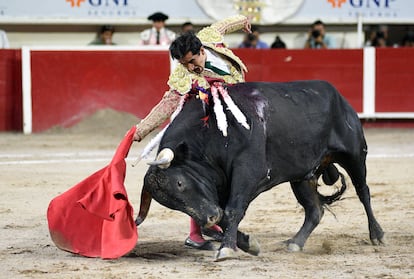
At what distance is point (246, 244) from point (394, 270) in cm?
65

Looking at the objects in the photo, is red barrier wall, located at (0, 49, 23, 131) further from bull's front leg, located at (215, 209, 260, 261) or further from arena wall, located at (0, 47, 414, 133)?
bull's front leg, located at (215, 209, 260, 261)

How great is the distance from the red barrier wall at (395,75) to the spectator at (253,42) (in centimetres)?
125

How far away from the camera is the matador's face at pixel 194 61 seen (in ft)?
13.3

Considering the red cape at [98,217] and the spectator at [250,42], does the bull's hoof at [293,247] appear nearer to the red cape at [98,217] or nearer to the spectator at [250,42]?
the red cape at [98,217]

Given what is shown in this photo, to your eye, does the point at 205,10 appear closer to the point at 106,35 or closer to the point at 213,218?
the point at 106,35

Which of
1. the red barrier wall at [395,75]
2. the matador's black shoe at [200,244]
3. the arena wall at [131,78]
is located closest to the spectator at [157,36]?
the arena wall at [131,78]

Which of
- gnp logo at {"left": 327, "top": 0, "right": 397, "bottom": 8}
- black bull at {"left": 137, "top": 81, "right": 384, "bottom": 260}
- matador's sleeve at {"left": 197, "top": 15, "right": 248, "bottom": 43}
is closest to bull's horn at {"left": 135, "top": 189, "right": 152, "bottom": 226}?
black bull at {"left": 137, "top": 81, "right": 384, "bottom": 260}

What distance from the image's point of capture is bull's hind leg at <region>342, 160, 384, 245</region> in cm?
458

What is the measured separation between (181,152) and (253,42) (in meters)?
6.40

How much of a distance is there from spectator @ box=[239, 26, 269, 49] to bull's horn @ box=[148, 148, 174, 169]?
6.47 metres

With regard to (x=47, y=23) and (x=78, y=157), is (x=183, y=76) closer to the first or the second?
(x=78, y=157)

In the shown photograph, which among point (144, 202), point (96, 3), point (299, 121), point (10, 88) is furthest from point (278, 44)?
point (144, 202)

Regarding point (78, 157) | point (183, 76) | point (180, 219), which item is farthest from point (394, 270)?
point (78, 157)

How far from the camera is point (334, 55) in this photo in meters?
10.2
